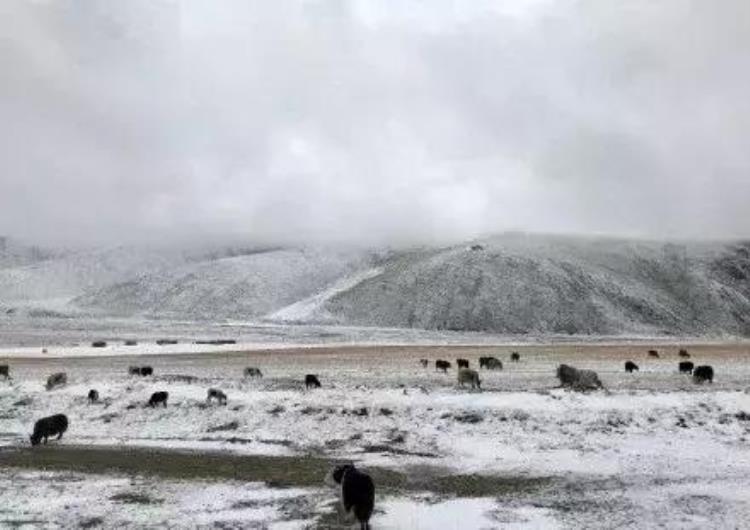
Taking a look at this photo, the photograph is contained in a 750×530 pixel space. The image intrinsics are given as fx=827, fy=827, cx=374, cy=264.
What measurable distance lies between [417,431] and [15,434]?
1539 cm

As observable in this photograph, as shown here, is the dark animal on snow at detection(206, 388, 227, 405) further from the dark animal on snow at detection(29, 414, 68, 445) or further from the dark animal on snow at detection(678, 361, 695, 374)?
the dark animal on snow at detection(678, 361, 695, 374)

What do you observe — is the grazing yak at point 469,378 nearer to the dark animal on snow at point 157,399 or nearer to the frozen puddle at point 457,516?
the dark animal on snow at point 157,399

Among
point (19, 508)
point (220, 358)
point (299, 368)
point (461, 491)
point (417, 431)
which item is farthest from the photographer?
point (220, 358)

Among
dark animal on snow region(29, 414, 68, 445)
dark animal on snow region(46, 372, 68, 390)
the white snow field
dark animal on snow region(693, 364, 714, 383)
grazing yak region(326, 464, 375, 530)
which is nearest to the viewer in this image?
grazing yak region(326, 464, 375, 530)

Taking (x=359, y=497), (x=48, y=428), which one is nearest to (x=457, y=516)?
(x=359, y=497)

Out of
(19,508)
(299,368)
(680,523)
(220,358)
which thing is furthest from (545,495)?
(220,358)

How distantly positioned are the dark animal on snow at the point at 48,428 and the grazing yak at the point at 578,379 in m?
Answer: 20.9

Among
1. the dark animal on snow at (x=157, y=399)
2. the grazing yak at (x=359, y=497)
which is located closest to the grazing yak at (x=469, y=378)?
the dark animal on snow at (x=157, y=399)

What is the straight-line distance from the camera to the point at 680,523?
52.9ft

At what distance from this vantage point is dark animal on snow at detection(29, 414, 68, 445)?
1105 inches

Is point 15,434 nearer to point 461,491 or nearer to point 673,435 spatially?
point 461,491

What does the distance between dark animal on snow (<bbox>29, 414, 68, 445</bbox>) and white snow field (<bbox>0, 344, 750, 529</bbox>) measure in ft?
1.72

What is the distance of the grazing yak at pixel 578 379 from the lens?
36803 mm

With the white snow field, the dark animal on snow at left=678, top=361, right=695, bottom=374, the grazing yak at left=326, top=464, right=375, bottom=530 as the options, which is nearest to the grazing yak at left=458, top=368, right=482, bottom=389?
the white snow field
